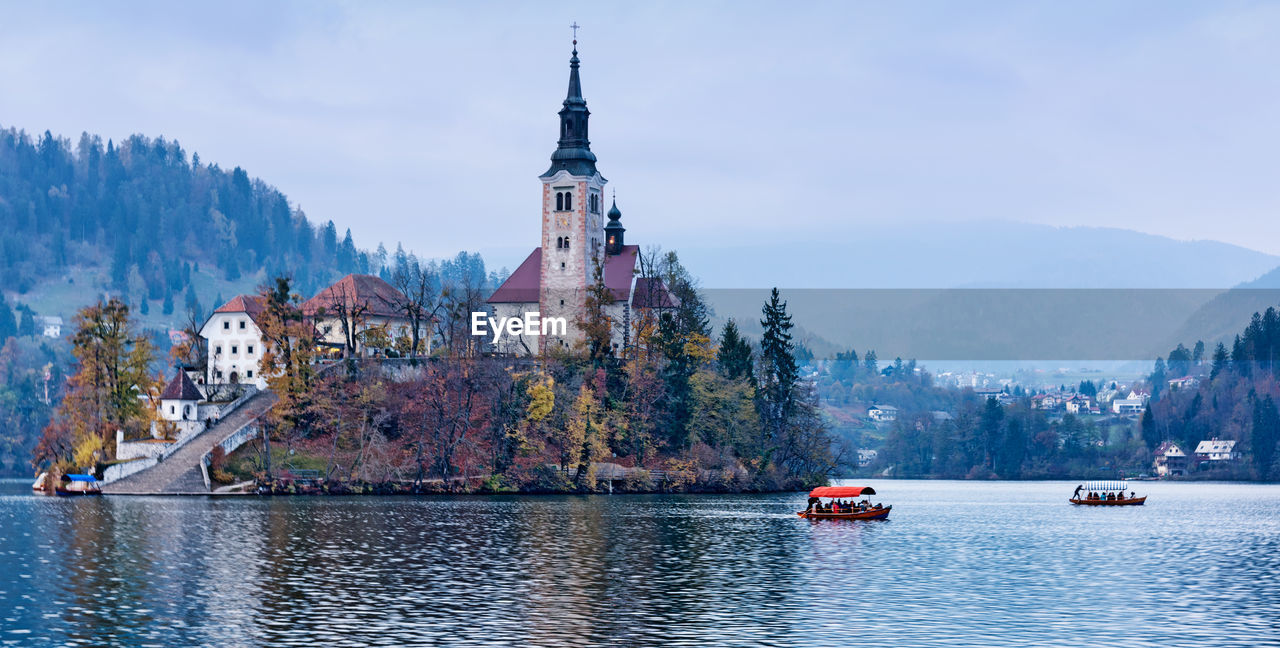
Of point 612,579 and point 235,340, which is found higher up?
point 235,340

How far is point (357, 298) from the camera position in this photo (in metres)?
154

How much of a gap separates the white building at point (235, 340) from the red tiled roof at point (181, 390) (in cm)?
1600

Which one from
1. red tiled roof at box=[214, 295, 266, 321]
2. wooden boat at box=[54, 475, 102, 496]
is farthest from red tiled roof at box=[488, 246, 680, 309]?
wooden boat at box=[54, 475, 102, 496]

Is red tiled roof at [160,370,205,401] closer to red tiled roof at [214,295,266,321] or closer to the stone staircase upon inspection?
the stone staircase

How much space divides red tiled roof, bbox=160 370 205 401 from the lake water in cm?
3249

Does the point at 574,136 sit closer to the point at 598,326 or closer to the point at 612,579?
the point at 598,326

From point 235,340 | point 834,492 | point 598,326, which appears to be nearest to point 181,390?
point 235,340

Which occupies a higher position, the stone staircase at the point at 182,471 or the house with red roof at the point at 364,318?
the house with red roof at the point at 364,318

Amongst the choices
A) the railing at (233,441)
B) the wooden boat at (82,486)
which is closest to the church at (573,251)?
the railing at (233,441)

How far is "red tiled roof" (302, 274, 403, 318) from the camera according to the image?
15412 centimetres

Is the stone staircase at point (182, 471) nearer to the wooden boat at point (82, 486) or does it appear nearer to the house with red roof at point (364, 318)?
the wooden boat at point (82, 486)

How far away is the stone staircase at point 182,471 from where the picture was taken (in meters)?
117

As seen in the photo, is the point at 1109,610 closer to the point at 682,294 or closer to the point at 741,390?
the point at 741,390

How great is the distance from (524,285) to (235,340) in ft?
109
